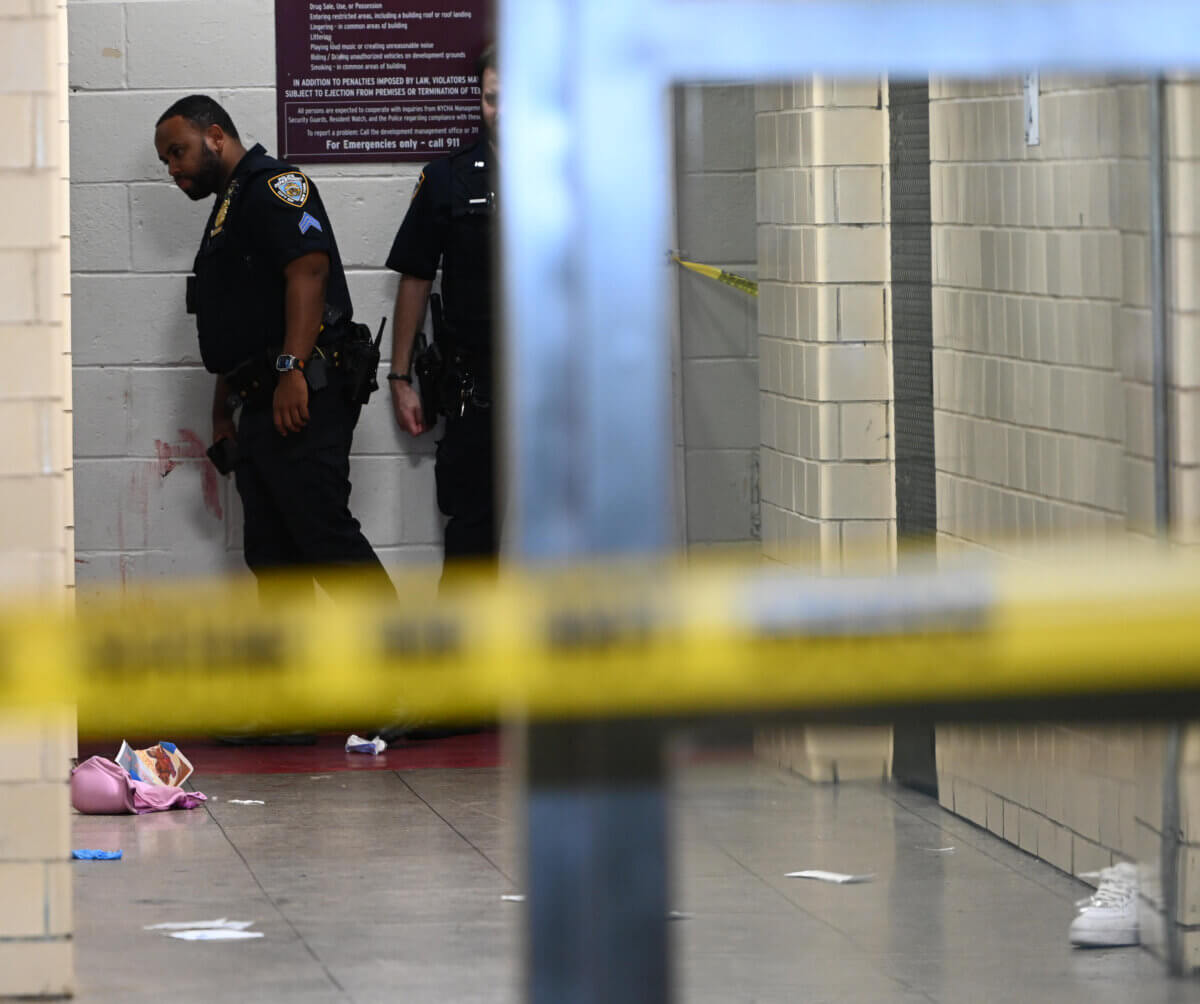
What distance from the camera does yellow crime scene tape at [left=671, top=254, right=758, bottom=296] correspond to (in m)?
5.83

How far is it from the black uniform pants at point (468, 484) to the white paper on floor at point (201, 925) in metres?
2.16

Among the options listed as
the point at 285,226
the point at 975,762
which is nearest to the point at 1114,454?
the point at 975,762

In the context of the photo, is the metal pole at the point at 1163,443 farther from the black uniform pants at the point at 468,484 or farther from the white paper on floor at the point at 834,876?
the black uniform pants at the point at 468,484

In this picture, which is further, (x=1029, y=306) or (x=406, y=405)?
(x=406, y=405)

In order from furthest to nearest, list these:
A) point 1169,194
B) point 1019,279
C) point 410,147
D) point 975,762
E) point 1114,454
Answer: point 410,147, point 975,762, point 1019,279, point 1114,454, point 1169,194

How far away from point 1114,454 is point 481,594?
2.40 m

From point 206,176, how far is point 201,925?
2485 mm

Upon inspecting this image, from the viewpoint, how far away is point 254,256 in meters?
5.84

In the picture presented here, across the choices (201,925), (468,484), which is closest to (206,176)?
(468,484)

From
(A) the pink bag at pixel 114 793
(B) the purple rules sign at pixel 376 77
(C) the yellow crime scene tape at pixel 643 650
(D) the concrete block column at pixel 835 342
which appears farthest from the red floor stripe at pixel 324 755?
(C) the yellow crime scene tape at pixel 643 650

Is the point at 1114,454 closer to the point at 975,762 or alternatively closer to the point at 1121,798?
the point at 1121,798

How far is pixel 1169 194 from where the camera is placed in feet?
11.3

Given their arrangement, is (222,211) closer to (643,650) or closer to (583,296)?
(583,296)

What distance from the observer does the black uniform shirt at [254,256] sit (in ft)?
18.9
